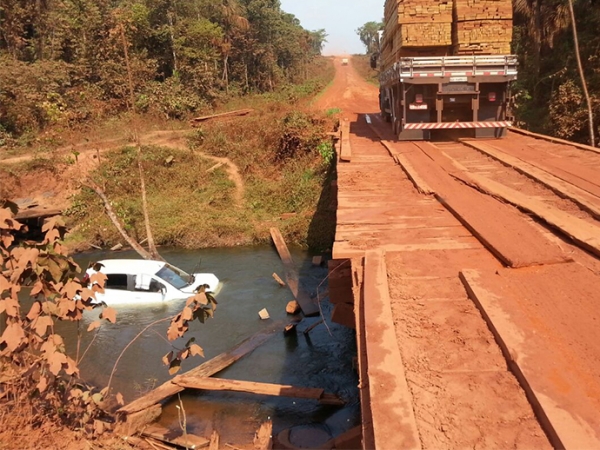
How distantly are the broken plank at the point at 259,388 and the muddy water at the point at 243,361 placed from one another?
40 cm

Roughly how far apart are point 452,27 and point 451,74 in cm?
239

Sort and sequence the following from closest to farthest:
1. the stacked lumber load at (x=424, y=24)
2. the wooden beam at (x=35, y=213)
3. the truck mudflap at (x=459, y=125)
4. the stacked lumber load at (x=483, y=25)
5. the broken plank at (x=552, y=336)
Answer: the broken plank at (x=552, y=336), the truck mudflap at (x=459, y=125), the stacked lumber load at (x=483, y=25), the stacked lumber load at (x=424, y=24), the wooden beam at (x=35, y=213)

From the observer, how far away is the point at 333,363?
8805mm

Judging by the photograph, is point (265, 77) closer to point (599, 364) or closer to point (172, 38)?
point (172, 38)

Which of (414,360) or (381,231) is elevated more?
(381,231)

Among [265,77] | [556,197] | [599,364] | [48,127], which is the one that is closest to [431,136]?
[556,197]

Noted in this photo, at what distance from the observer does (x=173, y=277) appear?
11.4 meters

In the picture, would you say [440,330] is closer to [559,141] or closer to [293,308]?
[293,308]

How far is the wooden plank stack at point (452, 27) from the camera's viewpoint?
42.7 ft

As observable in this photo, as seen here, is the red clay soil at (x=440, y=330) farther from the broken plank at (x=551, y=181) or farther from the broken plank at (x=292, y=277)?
the broken plank at (x=292, y=277)

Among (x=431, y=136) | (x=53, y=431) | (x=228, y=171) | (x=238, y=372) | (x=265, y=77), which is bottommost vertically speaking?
(x=238, y=372)

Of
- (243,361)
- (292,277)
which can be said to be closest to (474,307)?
(243,361)

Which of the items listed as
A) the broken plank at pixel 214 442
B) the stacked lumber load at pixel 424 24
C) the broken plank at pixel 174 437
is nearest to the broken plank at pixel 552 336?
the broken plank at pixel 214 442

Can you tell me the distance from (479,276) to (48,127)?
83.2ft
